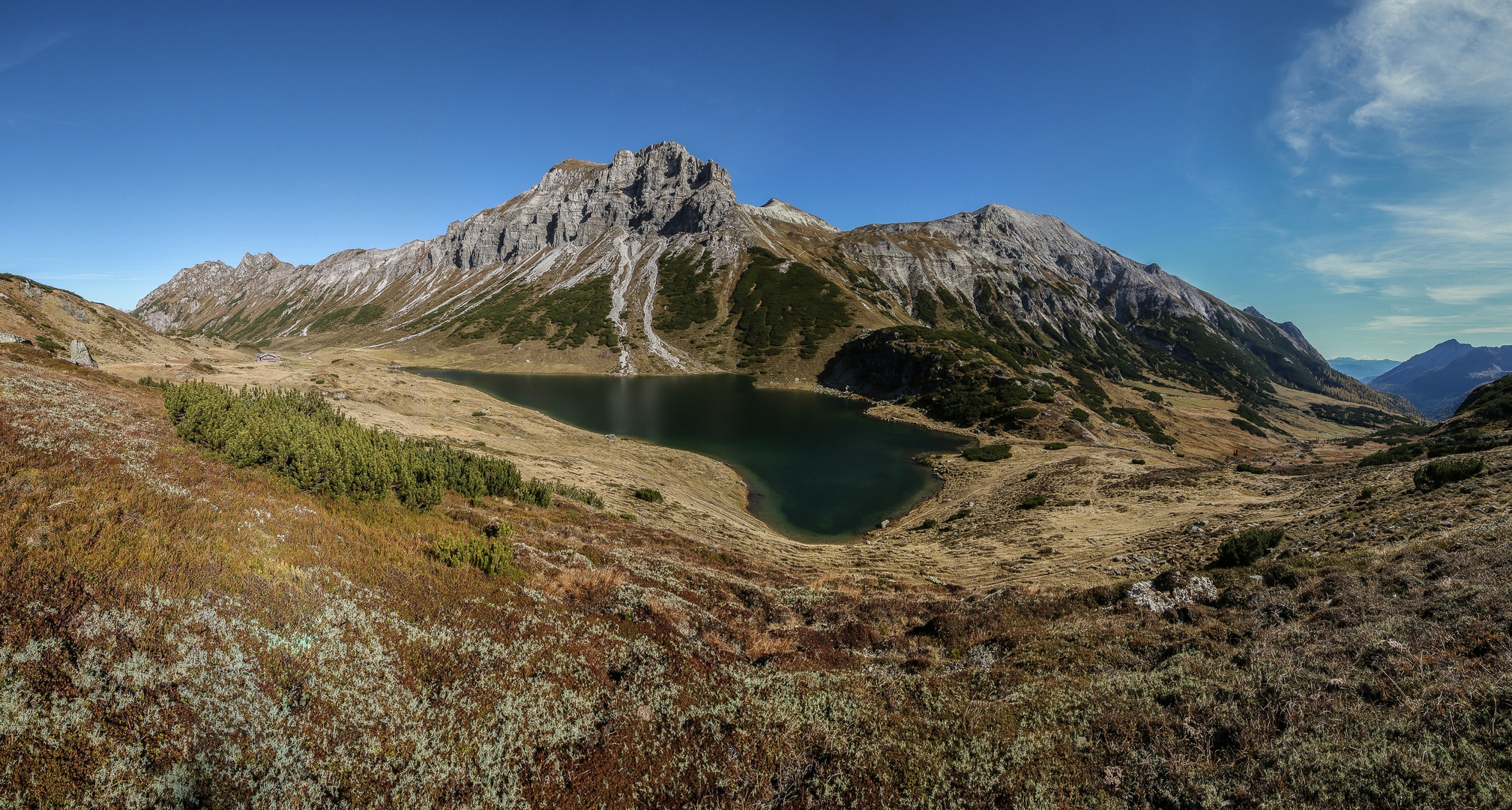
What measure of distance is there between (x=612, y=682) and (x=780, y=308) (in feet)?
408

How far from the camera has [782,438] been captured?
53.7 meters

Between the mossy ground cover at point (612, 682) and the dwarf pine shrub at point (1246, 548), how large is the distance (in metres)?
3.94

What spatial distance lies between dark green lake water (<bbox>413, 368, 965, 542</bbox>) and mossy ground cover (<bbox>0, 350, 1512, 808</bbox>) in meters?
21.0

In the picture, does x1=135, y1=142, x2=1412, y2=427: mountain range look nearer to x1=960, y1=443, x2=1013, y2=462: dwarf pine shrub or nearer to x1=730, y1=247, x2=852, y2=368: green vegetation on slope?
x1=730, y1=247, x2=852, y2=368: green vegetation on slope

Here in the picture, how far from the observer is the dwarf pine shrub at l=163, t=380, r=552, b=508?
1375 centimetres

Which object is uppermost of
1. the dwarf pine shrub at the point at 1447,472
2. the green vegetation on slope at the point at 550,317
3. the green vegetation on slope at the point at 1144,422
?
the green vegetation on slope at the point at 550,317

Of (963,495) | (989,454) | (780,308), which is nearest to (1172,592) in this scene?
(963,495)

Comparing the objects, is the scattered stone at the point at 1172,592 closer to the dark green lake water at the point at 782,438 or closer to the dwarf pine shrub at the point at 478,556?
the dwarf pine shrub at the point at 478,556

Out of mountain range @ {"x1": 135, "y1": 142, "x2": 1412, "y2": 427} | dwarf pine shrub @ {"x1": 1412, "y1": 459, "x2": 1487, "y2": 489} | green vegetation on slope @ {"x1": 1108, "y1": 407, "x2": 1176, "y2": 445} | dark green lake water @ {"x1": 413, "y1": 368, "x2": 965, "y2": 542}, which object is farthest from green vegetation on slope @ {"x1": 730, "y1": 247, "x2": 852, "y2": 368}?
dwarf pine shrub @ {"x1": 1412, "y1": 459, "x2": 1487, "y2": 489}

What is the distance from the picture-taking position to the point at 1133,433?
6072 centimetres

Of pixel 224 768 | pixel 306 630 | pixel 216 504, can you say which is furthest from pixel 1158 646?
pixel 216 504

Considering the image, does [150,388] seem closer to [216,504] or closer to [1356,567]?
[216,504]

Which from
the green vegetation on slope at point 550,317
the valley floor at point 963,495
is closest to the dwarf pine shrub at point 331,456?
the valley floor at point 963,495

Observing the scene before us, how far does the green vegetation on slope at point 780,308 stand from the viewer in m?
114
